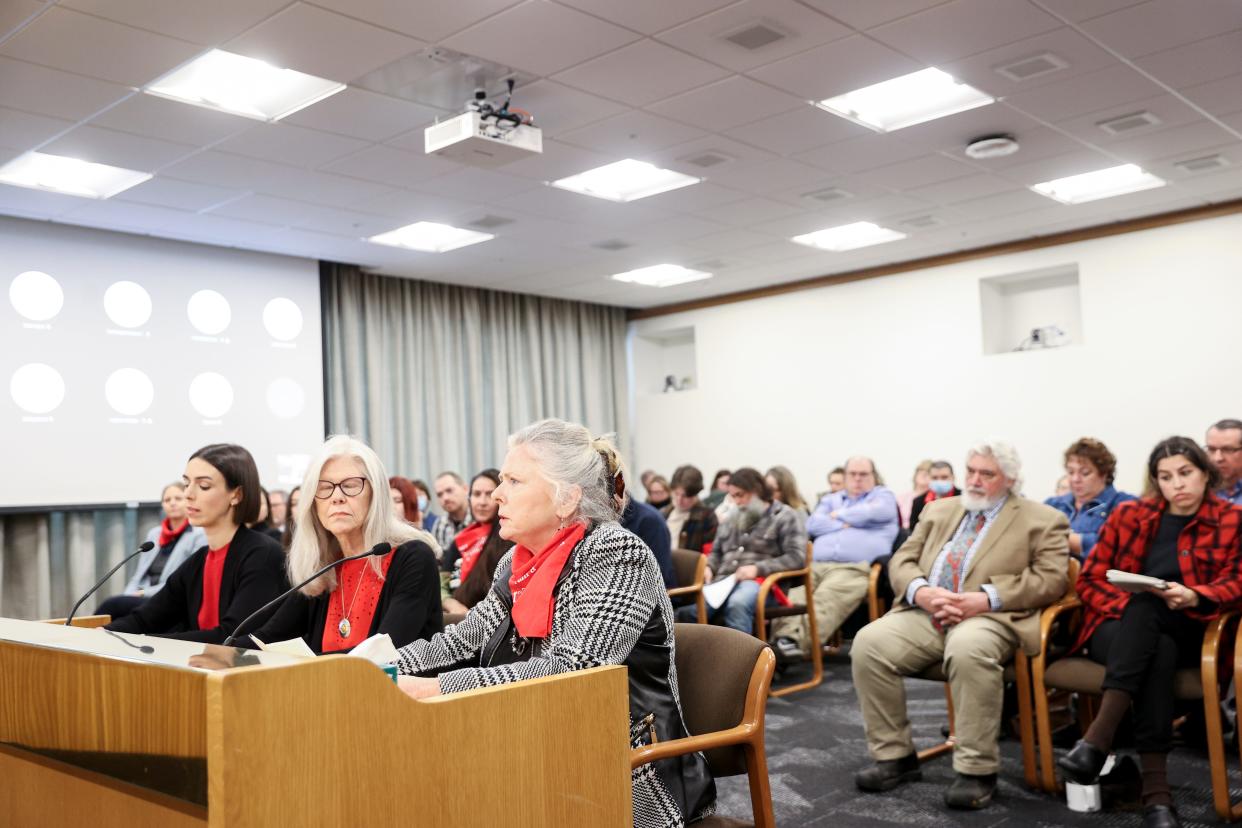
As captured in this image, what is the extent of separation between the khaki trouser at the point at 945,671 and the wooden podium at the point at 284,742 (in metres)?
2.13

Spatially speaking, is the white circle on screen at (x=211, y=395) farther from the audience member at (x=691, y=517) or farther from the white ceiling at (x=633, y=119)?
the audience member at (x=691, y=517)

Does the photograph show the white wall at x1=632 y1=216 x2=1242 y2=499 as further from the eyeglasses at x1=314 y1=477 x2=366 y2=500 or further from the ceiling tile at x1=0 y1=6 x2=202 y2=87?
the eyeglasses at x1=314 y1=477 x2=366 y2=500

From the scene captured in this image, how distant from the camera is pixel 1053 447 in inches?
339

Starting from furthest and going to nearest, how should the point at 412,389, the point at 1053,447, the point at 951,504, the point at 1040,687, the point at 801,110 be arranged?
the point at 412,389 < the point at 1053,447 < the point at 801,110 < the point at 951,504 < the point at 1040,687

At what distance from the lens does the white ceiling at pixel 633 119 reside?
441cm

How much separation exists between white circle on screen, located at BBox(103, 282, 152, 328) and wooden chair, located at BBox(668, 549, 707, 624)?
4772 millimetres

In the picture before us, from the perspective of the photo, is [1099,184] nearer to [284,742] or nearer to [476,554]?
[476,554]

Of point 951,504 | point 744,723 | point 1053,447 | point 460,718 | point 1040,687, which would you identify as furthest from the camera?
point 1053,447

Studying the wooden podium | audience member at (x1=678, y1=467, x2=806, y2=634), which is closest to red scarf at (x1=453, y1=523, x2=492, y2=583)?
audience member at (x1=678, y1=467, x2=806, y2=634)

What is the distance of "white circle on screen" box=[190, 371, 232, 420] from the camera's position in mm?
8117

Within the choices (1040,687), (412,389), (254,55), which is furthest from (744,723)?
(412,389)

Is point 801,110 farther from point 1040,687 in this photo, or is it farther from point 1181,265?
point 1181,265

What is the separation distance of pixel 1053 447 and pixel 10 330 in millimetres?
7675

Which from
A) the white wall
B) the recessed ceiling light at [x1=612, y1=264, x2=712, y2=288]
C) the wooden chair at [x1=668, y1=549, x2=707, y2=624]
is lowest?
the wooden chair at [x1=668, y1=549, x2=707, y2=624]
